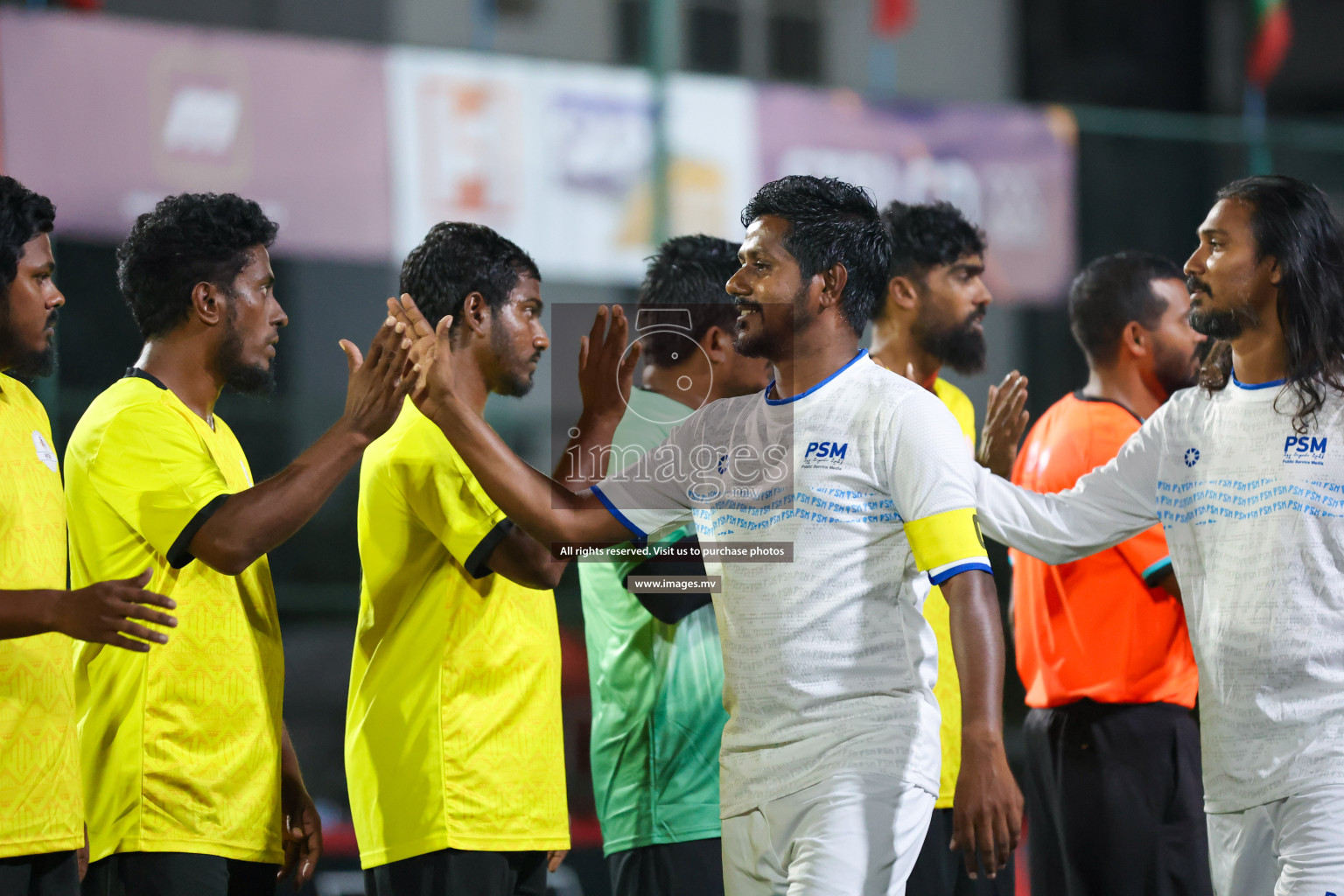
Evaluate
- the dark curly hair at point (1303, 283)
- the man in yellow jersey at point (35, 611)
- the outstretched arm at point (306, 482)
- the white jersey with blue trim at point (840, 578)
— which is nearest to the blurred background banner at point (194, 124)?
the man in yellow jersey at point (35, 611)

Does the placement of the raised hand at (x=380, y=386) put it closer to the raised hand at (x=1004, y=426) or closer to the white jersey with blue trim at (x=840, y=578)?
the white jersey with blue trim at (x=840, y=578)

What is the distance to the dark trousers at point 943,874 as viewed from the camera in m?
3.06

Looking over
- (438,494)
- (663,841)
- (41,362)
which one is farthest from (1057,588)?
(41,362)

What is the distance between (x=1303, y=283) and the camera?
8.96ft

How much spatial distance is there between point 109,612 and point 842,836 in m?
1.22

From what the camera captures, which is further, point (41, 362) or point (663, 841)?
point (663, 841)

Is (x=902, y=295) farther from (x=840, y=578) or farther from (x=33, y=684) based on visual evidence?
(x=33, y=684)

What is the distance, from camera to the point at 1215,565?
2.69m

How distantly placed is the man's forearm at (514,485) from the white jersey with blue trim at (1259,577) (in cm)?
85

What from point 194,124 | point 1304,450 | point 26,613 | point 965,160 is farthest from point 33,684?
point 965,160

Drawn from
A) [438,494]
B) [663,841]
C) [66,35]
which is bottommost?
[663,841]

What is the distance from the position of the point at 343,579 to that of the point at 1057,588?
5.51m

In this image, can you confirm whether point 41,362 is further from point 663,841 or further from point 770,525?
point 663,841

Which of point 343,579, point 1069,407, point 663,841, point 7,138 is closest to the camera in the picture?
point 663,841
